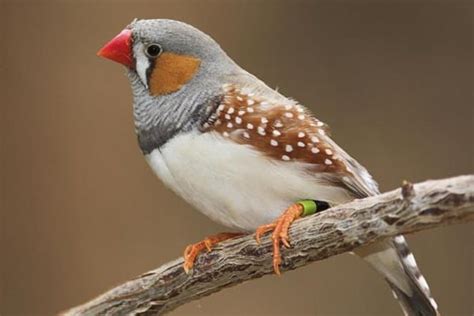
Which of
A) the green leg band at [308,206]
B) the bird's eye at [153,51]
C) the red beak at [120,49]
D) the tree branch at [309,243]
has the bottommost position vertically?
the tree branch at [309,243]

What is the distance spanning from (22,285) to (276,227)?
2.16m

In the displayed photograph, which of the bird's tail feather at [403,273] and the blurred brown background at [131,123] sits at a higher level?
the blurred brown background at [131,123]

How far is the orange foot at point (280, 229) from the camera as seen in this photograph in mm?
1814

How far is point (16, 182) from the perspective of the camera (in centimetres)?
372

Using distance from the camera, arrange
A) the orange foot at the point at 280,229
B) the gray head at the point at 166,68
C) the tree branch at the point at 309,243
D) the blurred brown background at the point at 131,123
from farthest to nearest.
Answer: the blurred brown background at the point at 131,123, the gray head at the point at 166,68, the orange foot at the point at 280,229, the tree branch at the point at 309,243

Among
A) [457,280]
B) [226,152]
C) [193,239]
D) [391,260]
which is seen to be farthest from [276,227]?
[457,280]

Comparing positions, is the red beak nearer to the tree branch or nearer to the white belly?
the white belly

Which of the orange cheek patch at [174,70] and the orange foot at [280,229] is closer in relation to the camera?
the orange foot at [280,229]

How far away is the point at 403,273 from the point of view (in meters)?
2.08

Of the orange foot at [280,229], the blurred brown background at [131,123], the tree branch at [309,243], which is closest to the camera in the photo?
the tree branch at [309,243]

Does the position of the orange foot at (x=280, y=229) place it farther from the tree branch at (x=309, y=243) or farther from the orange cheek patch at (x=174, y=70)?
the orange cheek patch at (x=174, y=70)

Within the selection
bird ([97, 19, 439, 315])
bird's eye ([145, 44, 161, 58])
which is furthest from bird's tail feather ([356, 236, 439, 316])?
bird's eye ([145, 44, 161, 58])

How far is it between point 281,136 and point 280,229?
8.2 inches

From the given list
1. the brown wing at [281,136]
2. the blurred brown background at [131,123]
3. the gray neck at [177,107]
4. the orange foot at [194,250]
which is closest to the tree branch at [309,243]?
the orange foot at [194,250]
